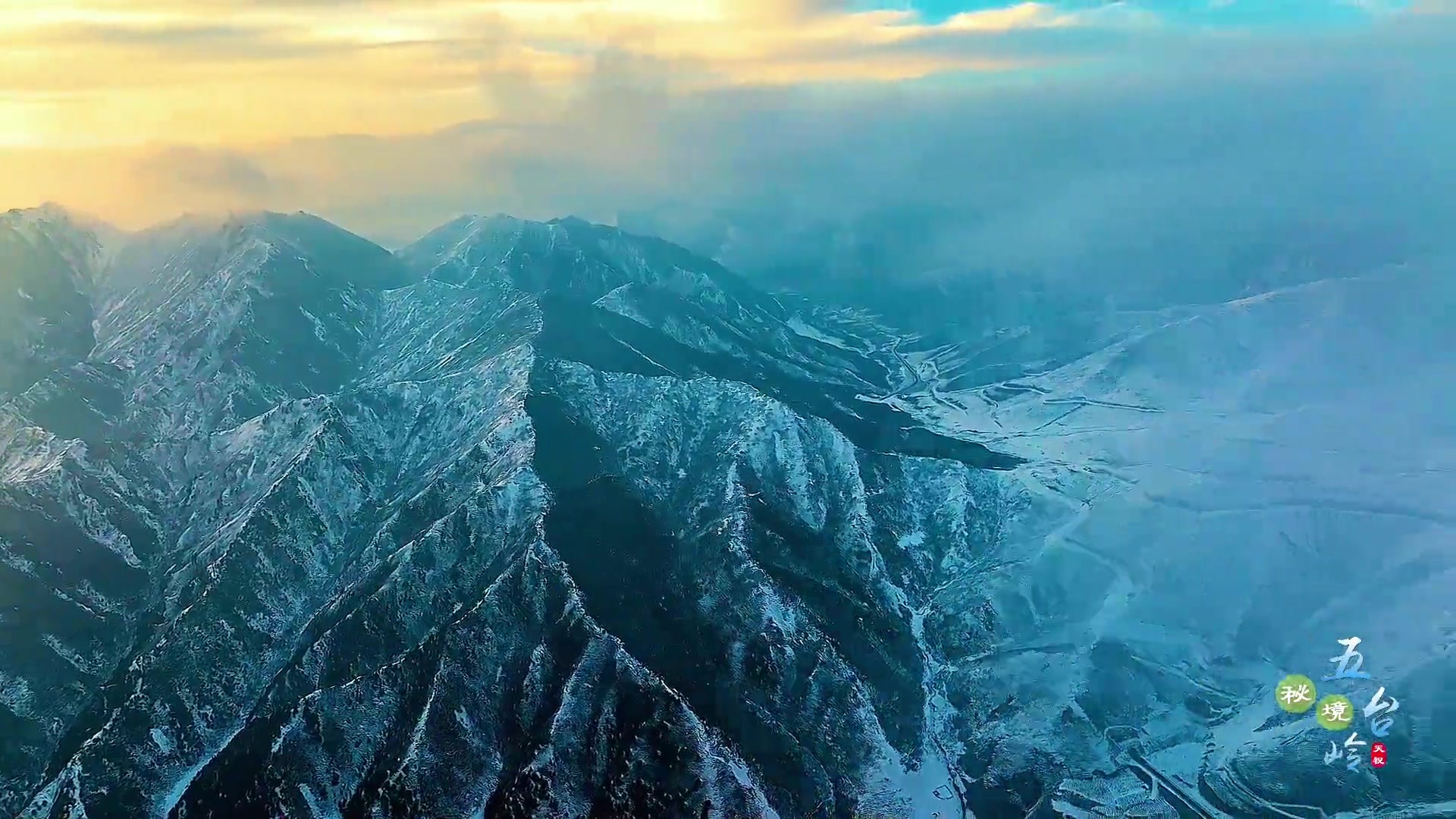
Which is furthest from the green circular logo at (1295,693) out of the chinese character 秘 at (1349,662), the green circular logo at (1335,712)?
the chinese character 秘 at (1349,662)

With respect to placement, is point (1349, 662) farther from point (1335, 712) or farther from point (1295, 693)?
point (1335, 712)

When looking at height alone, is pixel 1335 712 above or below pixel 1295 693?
above

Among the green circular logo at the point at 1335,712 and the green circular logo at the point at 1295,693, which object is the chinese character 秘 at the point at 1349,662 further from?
the green circular logo at the point at 1335,712

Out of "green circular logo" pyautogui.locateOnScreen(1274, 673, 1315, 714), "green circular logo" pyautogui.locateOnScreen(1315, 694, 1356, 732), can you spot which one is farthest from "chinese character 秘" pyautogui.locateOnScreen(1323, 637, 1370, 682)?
"green circular logo" pyautogui.locateOnScreen(1315, 694, 1356, 732)

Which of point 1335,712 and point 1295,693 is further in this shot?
point 1295,693

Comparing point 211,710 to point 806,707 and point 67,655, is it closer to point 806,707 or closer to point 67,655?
point 67,655

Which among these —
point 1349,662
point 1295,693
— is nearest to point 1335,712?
point 1295,693

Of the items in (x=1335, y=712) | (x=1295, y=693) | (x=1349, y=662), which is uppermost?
(x=1335, y=712)
